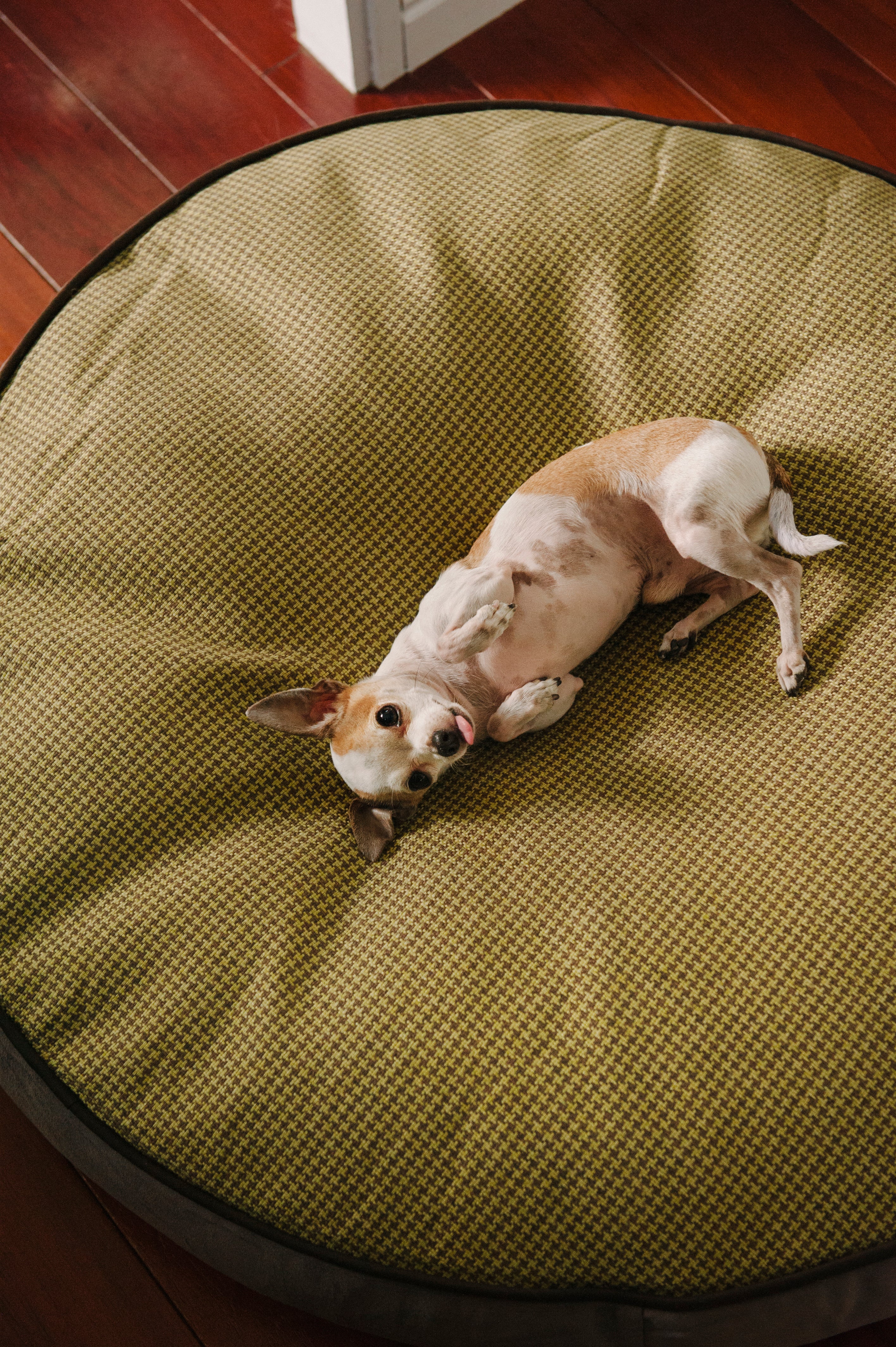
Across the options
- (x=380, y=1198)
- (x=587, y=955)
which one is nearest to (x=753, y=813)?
(x=587, y=955)

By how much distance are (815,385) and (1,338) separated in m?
2.26

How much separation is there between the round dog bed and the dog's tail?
9 centimetres

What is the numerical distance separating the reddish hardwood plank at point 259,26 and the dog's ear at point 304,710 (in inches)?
95.2

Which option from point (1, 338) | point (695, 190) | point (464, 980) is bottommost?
point (464, 980)

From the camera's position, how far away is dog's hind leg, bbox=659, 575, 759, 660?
2.03 meters

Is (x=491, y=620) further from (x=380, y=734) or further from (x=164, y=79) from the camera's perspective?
(x=164, y=79)

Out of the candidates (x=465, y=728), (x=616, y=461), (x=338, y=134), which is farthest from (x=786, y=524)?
(x=338, y=134)

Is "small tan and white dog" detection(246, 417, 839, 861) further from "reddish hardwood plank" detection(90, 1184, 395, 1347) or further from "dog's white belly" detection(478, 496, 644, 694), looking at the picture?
"reddish hardwood plank" detection(90, 1184, 395, 1347)

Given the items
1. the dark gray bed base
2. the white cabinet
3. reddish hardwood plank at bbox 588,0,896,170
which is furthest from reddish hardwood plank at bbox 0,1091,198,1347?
reddish hardwood plank at bbox 588,0,896,170

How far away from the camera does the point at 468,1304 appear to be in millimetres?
1629

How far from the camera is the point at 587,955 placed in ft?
5.71

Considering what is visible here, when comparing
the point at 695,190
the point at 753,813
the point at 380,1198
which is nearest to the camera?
the point at 380,1198

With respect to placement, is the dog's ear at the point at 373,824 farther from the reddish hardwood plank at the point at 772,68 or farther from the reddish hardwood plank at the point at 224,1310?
the reddish hardwood plank at the point at 772,68

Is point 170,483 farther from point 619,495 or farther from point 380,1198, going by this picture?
point 380,1198
